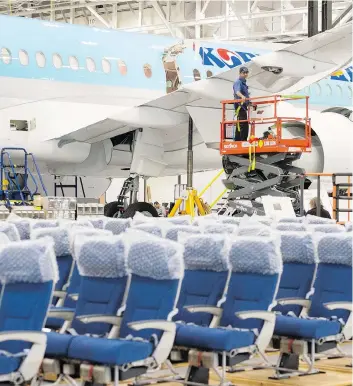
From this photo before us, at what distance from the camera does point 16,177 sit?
64.2 feet

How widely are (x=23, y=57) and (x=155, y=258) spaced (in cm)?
1294

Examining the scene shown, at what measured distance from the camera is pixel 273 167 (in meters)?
19.6

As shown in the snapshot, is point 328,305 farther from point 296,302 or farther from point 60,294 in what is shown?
point 60,294

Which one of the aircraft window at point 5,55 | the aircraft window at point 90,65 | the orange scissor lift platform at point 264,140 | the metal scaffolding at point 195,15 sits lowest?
the orange scissor lift platform at point 264,140

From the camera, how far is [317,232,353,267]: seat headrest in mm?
8914

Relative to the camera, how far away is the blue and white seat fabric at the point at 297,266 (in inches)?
363

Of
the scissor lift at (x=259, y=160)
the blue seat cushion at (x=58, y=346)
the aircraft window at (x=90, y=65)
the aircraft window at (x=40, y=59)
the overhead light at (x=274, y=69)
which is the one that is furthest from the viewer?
the aircraft window at (x=90, y=65)

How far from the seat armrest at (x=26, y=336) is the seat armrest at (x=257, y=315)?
6.22 ft

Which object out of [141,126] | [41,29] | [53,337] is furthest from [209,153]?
[53,337]

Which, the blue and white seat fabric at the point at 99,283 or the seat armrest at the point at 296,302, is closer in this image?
the blue and white seat fabric at the point at 99,283

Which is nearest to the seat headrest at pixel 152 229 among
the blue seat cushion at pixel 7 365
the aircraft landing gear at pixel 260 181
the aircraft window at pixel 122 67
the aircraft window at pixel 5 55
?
the blue seat cushion at pixel 7 365

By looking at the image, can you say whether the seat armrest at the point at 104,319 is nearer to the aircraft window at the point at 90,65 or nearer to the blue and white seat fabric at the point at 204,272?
the blue and white seat fabric at the point at 204,272

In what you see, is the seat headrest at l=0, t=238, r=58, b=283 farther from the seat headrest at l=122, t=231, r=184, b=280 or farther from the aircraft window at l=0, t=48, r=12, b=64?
the aircraft window at l=0, t=48, r=12, b=64

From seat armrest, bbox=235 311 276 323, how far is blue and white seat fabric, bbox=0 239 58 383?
1878mm
